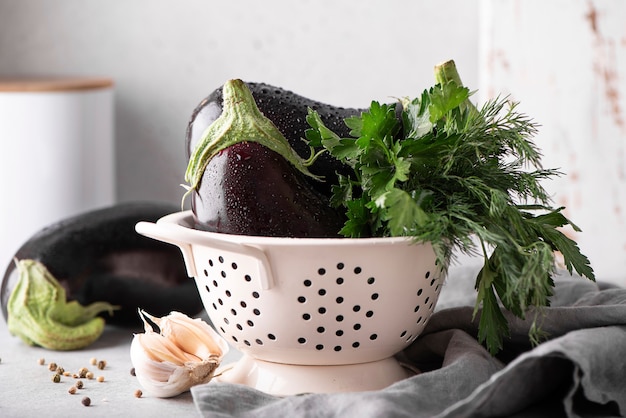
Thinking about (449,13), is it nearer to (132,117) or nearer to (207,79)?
(207,79)

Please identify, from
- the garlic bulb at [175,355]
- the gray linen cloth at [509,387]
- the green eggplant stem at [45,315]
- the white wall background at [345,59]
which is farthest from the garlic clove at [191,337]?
the white wall background at [345,59]

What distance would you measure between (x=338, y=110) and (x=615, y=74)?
0.78 metres

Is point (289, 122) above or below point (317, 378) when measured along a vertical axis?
above

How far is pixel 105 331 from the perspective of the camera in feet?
3.70

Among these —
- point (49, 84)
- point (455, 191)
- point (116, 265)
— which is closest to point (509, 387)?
point (455, 191)

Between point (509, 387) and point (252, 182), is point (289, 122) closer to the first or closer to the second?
point (252, 182)

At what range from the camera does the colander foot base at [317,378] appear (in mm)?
755

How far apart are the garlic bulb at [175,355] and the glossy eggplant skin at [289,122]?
18cm

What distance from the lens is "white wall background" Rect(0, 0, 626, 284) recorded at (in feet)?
4.75

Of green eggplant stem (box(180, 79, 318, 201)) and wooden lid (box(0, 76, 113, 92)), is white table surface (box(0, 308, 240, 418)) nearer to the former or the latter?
green eggplant stem (box(180, 79, 318, 201))

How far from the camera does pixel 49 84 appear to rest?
4.53ft

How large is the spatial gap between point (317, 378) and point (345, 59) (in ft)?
3.10

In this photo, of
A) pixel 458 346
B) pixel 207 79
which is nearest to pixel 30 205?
pixel 207 79

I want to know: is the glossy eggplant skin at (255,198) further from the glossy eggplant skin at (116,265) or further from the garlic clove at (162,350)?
the glossy eggplant skin at (116,265)
